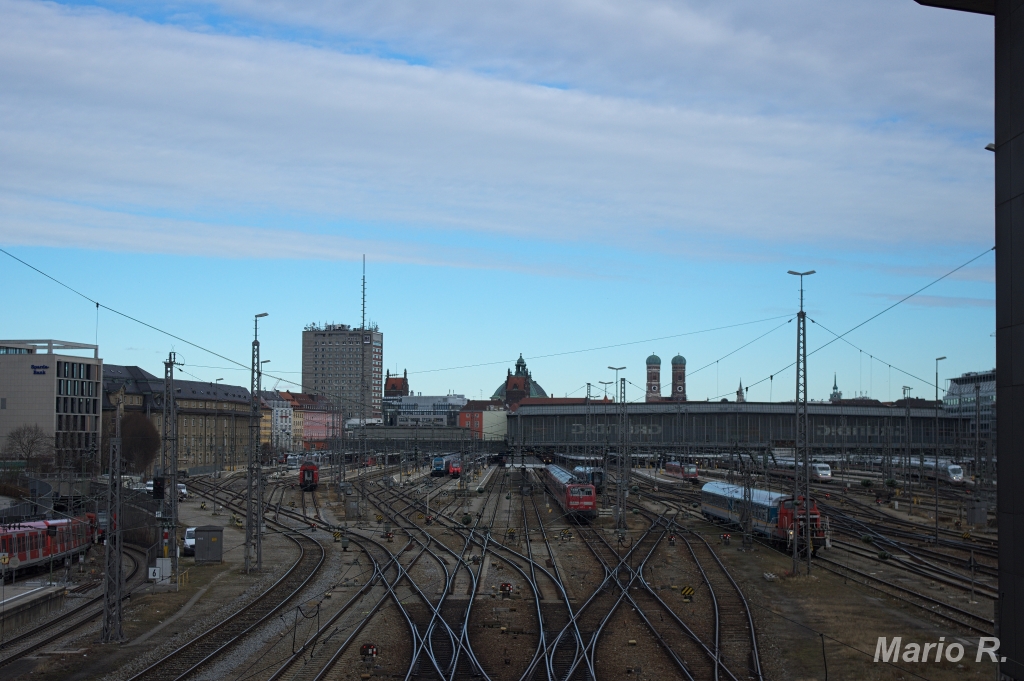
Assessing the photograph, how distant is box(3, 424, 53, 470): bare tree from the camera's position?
251ft

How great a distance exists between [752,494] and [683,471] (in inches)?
1735

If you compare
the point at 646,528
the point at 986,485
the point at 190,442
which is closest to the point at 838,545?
the point at 646,528

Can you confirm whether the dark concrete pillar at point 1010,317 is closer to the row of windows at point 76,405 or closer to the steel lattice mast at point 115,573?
the steel lattice mast at point 115,573

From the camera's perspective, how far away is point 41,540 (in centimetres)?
3591

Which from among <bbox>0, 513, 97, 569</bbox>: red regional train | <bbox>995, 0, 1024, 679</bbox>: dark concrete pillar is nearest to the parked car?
<bbox>0, 513, 97, 569</bbox>: red regional train

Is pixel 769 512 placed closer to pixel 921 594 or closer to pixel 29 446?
pixel 921 594

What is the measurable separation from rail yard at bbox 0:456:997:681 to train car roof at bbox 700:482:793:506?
67 centimetres

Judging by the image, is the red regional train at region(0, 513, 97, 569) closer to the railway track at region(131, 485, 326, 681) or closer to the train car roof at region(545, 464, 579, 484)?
the railway track at region(131, 485, 326, 681)

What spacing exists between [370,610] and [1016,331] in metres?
20.0

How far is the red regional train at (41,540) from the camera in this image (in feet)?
111

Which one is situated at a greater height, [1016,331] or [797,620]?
[1016,331]

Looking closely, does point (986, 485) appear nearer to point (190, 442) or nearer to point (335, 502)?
point (335, 502)

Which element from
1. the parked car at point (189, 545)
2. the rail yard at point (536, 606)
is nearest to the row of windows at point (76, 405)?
the rail yard at point (536, 606)

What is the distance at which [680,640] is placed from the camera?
22.6 metres
